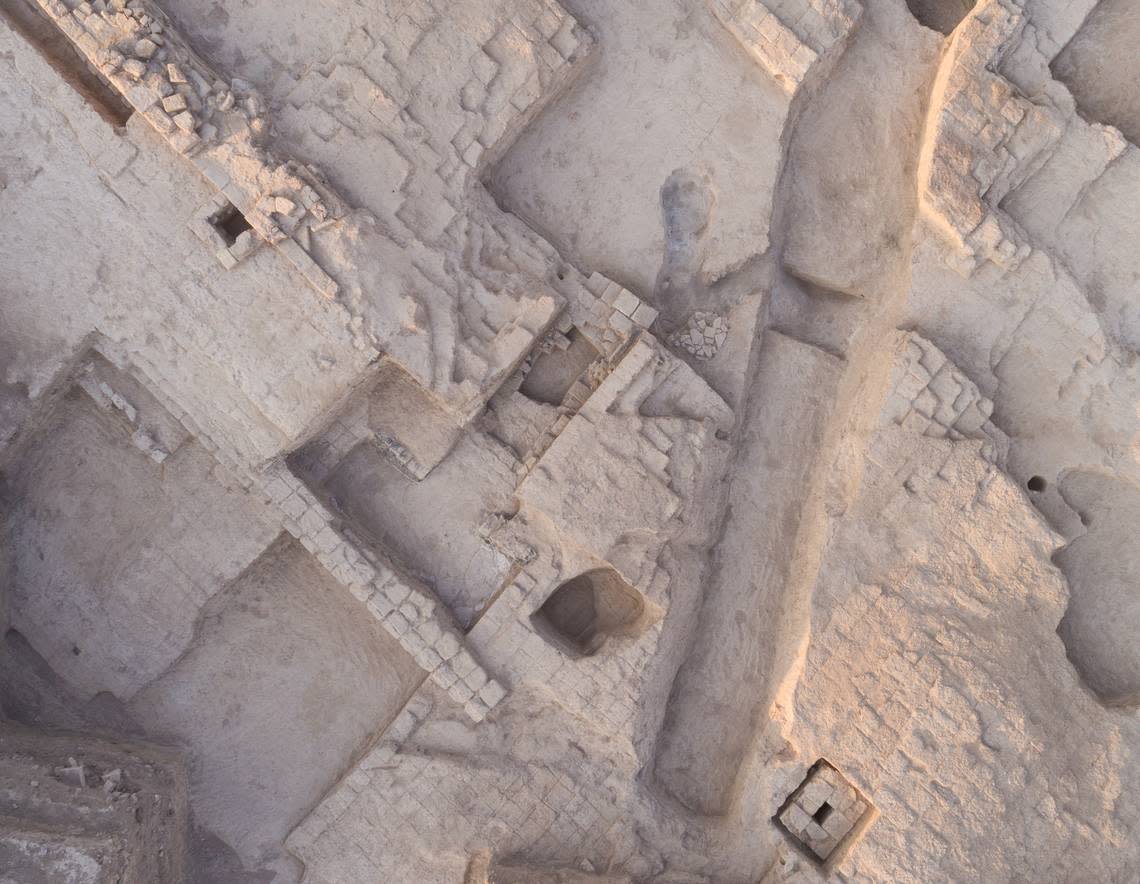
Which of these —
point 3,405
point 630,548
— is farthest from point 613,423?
point 3,405

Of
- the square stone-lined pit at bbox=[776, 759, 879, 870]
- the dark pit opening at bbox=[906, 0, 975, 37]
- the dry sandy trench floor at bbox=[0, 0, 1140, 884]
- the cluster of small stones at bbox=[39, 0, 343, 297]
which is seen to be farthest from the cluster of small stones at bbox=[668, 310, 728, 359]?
the square stone-lined pit at bbox=[776, 759, 879, 870]

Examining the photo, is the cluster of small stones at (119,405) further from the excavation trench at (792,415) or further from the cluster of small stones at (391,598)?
the excavation trench at (792,415)

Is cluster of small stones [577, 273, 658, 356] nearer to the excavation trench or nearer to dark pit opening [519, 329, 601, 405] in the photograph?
dark pit opening [519, 329, 601, 405]

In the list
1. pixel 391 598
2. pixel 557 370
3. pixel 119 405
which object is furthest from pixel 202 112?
pixel 391 598

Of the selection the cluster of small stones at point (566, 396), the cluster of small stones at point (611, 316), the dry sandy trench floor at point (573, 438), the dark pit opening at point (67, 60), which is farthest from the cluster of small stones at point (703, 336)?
the dark pit opening at point (67, 60)

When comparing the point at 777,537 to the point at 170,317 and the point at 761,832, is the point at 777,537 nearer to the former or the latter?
the point at 761,832

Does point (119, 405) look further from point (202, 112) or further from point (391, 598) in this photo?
point (391, 598)
